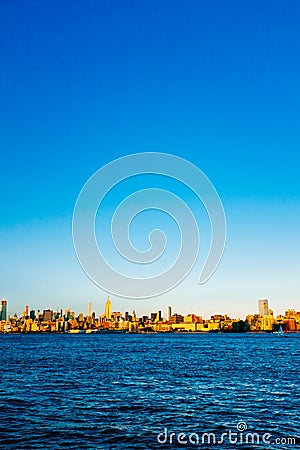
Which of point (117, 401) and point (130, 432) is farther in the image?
point (117, 401)

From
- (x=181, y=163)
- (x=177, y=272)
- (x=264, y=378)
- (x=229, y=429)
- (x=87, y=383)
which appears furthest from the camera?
(x=264, y=378)

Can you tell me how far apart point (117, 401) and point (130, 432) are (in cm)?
945

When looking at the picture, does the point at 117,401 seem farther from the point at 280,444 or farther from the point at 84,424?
the point at 280,444

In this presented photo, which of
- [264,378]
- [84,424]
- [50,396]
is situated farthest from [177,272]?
[264,378]

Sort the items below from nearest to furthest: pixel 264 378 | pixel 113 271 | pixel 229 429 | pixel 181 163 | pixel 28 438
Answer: pixel 113 271 → pixel 181 163 → pixel 28 438 → pixel 229 429 → pixel 264 378

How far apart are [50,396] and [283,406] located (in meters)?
18.6

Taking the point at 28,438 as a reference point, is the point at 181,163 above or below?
above

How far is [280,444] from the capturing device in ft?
83.7

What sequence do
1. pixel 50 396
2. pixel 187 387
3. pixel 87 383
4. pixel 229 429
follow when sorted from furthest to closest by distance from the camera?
1. pixel 87 383
2. pixel 187 387
3. pixel 50 396
4. pixel 229 429

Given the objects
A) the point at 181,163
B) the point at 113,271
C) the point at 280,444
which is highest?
the point at 181,163

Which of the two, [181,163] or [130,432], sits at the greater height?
[181,163]

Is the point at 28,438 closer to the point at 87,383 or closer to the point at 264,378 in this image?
the point at 87,383

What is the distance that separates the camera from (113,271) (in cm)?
1972

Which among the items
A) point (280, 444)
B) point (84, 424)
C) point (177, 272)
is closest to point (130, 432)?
point (84, 424)
